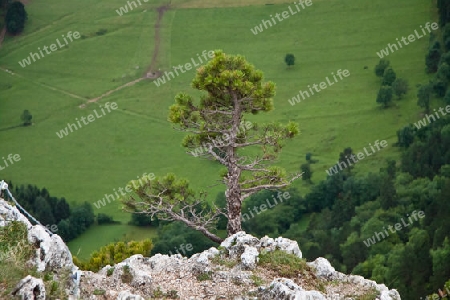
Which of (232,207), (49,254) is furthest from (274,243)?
(49,254)

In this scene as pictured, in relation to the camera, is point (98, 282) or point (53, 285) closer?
point (53, 285)

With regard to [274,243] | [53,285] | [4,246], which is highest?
[4,246]

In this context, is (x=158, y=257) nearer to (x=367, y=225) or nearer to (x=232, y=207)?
(x=232, y=207)

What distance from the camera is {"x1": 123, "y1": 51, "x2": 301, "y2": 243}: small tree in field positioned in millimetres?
49750

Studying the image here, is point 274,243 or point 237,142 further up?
point 237,142

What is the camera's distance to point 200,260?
4384 centimetres

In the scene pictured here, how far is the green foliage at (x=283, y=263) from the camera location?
43.4 metres

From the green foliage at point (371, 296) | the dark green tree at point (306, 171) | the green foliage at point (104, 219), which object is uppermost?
the green foliage at point (104, 219)

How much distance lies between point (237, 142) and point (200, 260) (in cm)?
1020

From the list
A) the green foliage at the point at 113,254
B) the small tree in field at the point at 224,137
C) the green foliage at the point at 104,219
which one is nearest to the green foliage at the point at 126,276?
the small tree in field at the point at 224,137

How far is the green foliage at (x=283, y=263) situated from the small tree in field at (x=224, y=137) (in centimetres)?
565

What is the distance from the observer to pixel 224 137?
51.0m

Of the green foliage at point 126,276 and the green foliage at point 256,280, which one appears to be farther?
the green foliage at point 126,276

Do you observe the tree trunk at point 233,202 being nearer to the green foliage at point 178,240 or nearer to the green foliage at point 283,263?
the green foliage at point 283,263
